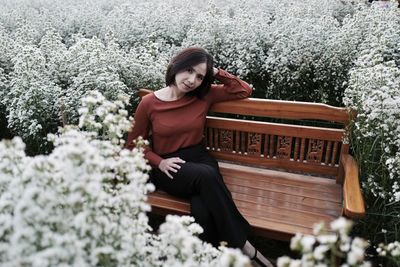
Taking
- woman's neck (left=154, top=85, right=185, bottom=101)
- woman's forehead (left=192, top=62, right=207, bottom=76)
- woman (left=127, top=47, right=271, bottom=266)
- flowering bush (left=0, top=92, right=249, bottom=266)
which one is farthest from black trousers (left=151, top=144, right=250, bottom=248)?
flowering bush (left=0, top=92, right=249, bottom=266)

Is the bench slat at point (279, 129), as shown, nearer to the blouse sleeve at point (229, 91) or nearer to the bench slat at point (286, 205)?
the blouse sleeve at point (229, 91)

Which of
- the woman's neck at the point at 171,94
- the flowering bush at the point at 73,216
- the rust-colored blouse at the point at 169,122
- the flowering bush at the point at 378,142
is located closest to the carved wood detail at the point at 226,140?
the rust-colored blouse at the point at 169,122

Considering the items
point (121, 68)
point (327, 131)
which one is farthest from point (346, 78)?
point (121, 68)

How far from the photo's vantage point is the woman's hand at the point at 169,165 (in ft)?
9.38

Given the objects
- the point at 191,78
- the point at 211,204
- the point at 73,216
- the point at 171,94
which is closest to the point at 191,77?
the point at 191,78

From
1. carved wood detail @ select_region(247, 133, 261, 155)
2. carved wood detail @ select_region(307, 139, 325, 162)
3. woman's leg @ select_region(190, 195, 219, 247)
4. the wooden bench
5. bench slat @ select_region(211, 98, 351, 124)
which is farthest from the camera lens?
carved wood detail @ select_region(247, 133, 261, 155)

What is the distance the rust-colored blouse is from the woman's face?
170 millimetres

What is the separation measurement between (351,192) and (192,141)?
117 centimetres

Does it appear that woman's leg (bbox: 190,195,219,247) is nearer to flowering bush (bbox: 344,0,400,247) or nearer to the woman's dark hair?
the woman's dark hair

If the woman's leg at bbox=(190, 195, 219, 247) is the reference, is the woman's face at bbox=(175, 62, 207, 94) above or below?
above

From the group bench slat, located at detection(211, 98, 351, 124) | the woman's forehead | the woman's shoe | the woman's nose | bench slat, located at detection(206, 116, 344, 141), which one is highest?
the woman's forehead

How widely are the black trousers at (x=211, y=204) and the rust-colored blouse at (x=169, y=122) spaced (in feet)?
0.81

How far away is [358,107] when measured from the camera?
285cm

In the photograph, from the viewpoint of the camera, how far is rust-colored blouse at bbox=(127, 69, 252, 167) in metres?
2.98
